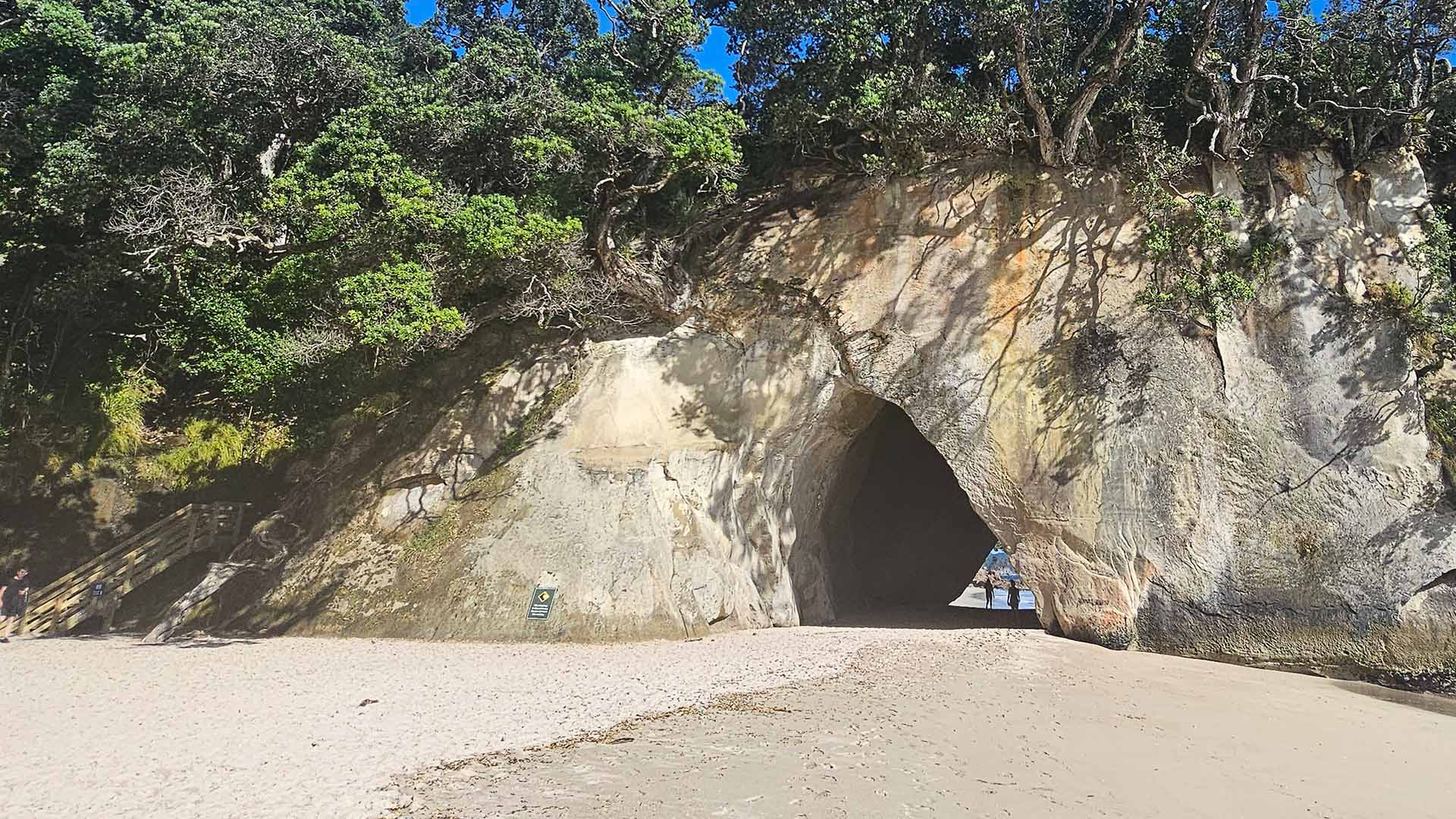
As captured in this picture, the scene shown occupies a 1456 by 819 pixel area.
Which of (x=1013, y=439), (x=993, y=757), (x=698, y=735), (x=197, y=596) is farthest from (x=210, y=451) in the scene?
(x=993, y=757)

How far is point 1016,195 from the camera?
49.2 feet

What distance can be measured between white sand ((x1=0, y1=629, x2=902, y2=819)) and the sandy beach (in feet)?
0.11

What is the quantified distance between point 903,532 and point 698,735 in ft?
57.4

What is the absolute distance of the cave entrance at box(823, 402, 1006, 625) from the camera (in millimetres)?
19938

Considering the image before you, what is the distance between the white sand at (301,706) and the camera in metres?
5.20

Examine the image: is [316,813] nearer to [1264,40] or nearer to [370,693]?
[370,693]

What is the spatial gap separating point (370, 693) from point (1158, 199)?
1316 centimetres

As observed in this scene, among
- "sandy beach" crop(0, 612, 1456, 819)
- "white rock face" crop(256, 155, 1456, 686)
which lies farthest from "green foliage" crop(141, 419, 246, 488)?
"sandy beach" crop(0, 612, 1456, 819)

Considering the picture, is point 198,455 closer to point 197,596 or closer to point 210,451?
point 210,451

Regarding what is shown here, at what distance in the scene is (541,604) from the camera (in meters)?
12.7

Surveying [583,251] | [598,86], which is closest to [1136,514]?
[583,251]

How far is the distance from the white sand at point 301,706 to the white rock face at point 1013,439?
1997 mm

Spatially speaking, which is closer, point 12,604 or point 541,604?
point 541,604

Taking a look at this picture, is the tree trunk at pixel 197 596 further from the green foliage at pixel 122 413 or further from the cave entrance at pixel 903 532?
the cave entrance at pixel 903 532
